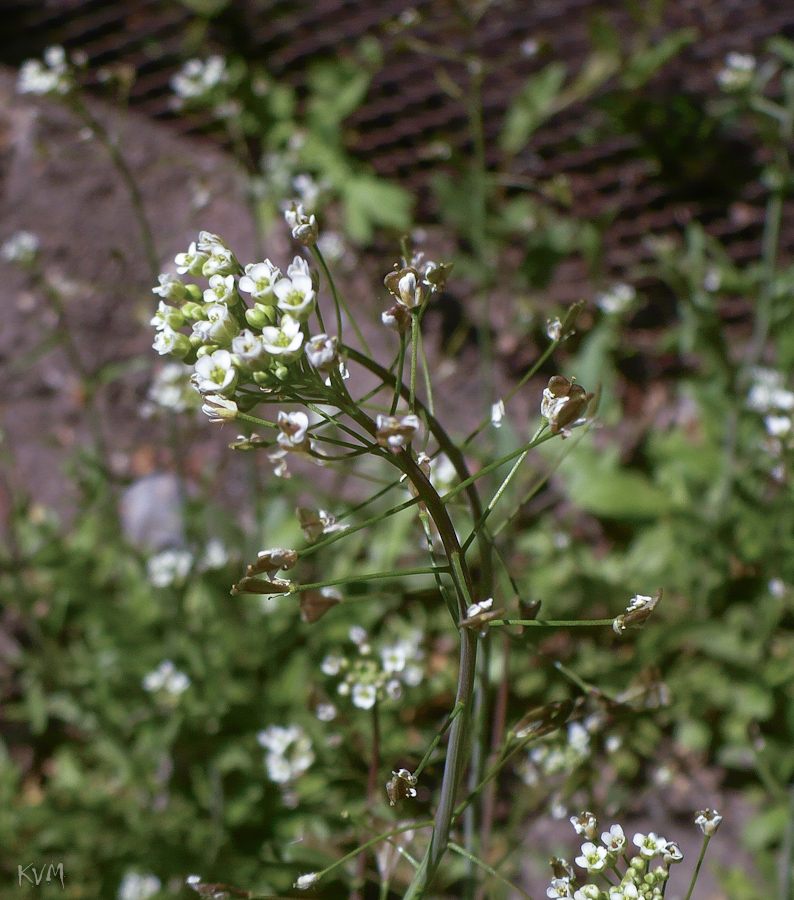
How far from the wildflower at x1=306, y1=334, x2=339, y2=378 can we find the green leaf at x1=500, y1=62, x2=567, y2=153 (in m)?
3.13

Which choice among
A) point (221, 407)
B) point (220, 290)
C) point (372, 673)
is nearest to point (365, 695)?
point (372, 673)

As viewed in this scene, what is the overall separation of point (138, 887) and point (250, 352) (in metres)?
2.14

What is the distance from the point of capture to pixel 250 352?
38.9 inches

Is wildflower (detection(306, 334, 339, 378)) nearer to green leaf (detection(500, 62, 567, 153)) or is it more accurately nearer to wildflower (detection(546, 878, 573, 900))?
wildflower (detection(546, 878, 573, 900))

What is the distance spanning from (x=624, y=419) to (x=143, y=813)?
8.70 feet

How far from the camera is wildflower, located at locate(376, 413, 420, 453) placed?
973mm

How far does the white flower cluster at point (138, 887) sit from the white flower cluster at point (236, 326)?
1933mm

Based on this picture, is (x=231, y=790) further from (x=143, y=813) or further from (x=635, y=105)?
(x=635, y=105)

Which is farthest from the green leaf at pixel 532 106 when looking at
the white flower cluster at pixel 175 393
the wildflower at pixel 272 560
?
the wildflower at pixel 272 560

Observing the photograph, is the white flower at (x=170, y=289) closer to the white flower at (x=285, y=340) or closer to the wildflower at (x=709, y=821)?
the white flower at (x=285, y=340)

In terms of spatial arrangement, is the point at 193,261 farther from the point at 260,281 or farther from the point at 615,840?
the point at 615,840

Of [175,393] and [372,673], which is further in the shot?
[175,393]

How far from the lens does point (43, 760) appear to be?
323 centimetres

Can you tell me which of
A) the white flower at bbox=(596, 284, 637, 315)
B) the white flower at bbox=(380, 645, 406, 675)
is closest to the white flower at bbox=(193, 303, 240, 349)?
the white flower at bbox=(380, 645, 406, 675)
